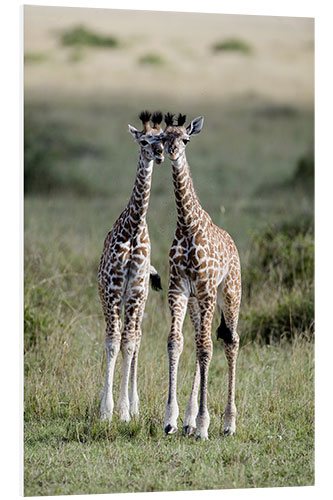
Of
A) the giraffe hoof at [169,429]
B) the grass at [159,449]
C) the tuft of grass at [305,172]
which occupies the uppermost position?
the tuft of grass at [305,172]

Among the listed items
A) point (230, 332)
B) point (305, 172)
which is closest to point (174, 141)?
point (230, 332)

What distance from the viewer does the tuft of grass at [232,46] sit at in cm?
1226

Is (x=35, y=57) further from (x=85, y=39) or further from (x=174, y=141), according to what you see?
(x=174, y=141)

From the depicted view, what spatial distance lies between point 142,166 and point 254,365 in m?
2.51

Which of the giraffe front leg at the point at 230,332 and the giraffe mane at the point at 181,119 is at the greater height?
the giraffe mane at the point at 181,119

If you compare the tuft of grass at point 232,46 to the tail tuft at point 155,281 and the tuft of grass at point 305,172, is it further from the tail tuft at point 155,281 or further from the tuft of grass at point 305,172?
the tail tuft at point 155,281

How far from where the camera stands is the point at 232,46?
502 inches

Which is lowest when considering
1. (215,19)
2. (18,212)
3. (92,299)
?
(92,299)

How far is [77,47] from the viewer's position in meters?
12.7

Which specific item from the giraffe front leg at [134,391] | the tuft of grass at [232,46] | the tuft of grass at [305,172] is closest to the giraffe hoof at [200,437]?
the giraffe front leg at [134,391]

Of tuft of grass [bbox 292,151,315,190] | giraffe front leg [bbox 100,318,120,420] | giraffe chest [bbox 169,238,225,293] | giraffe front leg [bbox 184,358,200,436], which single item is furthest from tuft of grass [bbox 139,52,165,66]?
giraffe front leg [bbox 184,358,200,436]

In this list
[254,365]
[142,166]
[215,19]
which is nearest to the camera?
[142,166]

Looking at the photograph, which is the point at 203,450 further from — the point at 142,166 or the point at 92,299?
the point at 92,299
